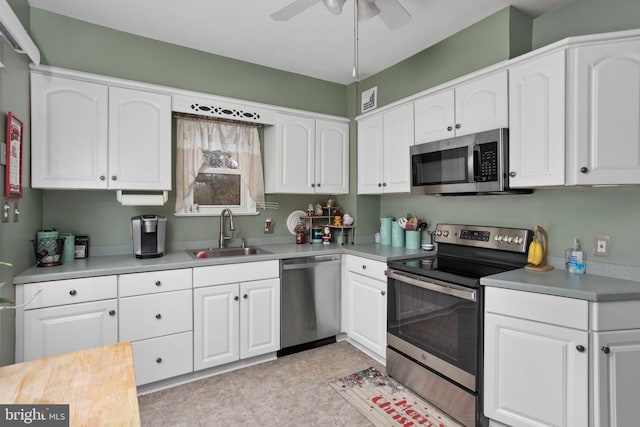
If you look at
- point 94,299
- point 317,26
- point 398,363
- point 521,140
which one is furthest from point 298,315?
point 317,26

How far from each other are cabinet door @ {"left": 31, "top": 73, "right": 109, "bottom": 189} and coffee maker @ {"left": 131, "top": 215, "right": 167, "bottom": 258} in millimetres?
351

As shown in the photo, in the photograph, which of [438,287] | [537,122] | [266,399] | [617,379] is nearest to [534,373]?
[617,379]

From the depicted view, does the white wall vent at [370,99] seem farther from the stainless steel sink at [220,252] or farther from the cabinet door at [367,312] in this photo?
the stainless steel sink at [220,252]

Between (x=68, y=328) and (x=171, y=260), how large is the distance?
71 centimetres

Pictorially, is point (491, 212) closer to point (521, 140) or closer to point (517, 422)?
point (521, 140)

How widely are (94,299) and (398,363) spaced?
2.13 meters

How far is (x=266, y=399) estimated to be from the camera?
221 centimetres

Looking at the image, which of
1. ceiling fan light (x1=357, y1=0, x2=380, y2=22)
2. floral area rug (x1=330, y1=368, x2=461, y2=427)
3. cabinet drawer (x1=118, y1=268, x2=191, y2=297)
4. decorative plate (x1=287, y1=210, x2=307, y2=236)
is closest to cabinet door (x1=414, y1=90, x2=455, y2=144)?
ceiling fan light (x1=357, y1=0, x2=380, y2=22)

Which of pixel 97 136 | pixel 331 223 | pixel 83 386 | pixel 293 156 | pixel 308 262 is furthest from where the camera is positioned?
pixel 331 223

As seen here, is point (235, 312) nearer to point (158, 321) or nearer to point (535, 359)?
point (158, 321)

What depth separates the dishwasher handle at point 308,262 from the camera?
277cm

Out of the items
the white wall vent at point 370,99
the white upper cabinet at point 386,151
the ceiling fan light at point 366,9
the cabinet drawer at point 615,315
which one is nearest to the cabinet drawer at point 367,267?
the white upper cabinet at point 386,151

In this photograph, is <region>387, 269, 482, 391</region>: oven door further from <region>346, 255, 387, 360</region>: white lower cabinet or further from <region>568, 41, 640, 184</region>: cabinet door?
<region>568, 41, 640, 184</region>: cabinet door

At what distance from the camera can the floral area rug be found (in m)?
1.98
